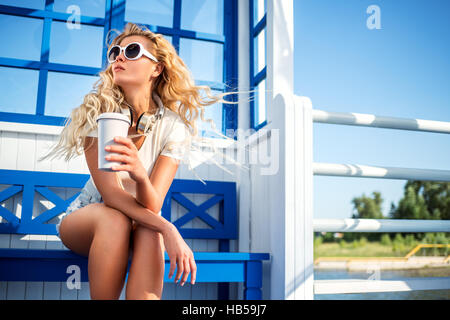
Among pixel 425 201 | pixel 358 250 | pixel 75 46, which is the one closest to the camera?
pixel 75 46

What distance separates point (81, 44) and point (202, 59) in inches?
32.2

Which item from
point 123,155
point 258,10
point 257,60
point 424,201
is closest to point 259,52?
point 257,60

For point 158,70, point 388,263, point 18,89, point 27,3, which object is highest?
point 27,3

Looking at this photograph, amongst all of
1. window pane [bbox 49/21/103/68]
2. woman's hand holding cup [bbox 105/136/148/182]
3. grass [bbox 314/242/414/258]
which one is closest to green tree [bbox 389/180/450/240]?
grass [bbox 314/242/414/258]

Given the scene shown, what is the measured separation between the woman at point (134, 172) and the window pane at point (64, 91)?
1092 millimetres

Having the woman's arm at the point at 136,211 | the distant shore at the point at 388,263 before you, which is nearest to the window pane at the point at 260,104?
the woman's arm at the point at 136,211

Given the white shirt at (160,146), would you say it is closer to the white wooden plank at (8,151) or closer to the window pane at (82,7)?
the white wooden plank at (8,151)

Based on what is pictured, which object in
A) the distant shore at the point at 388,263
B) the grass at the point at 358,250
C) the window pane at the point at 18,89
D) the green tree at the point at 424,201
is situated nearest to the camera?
the window pane at the point at 18,89

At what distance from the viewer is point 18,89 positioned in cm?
225

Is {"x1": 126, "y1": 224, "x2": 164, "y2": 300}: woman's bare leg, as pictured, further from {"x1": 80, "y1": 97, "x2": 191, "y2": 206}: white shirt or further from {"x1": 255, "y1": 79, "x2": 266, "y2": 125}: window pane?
{"x1": 255, "y1": 79, "x2": 266, "y2": 125}: window pane

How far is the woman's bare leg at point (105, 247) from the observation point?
1.00 m

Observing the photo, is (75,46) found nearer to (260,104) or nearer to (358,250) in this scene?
(260,104)

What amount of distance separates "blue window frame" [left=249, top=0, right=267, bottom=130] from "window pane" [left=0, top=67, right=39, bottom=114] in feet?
4.60
